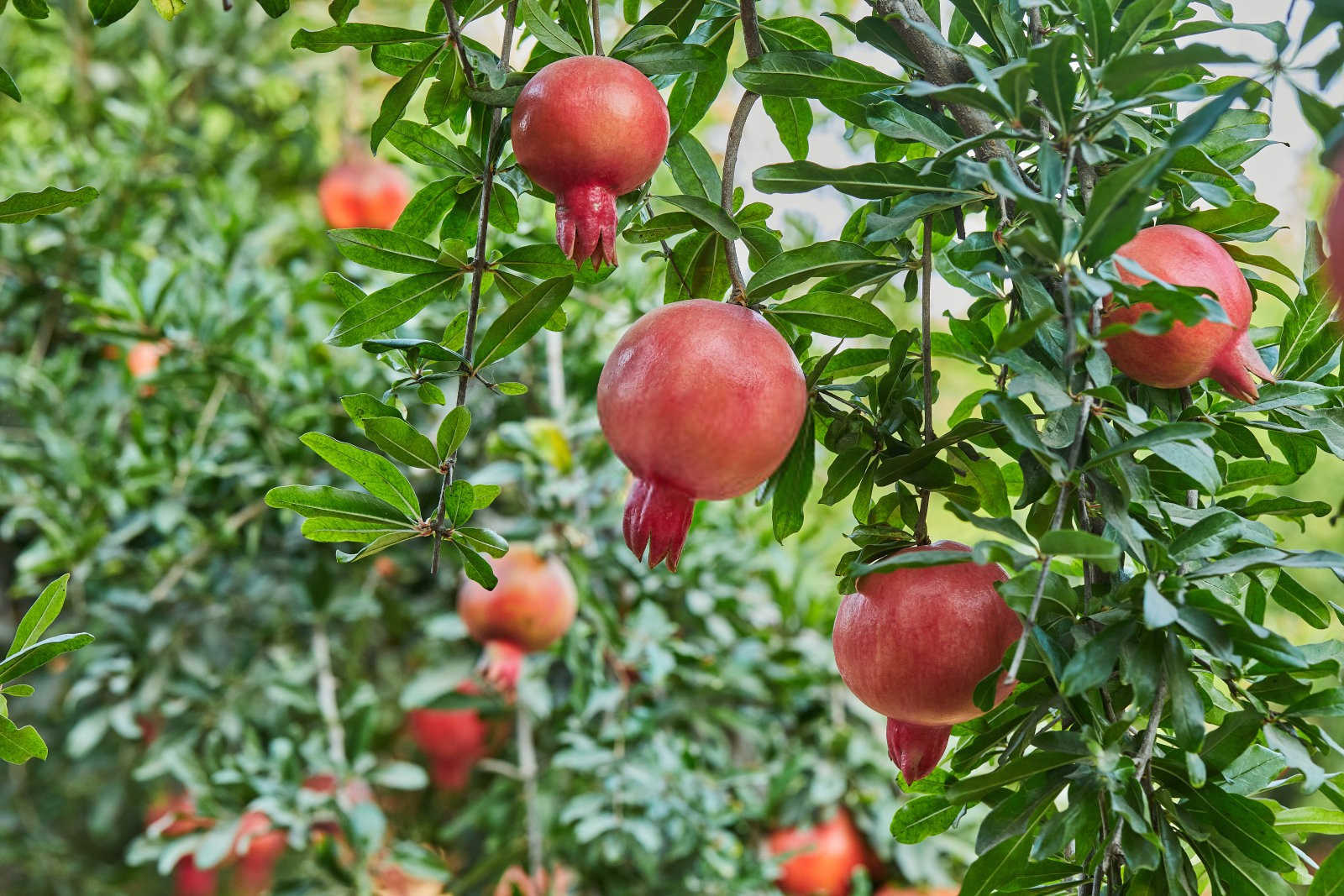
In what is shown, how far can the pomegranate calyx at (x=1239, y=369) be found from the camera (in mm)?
395

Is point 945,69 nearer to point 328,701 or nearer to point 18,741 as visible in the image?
point 18,741

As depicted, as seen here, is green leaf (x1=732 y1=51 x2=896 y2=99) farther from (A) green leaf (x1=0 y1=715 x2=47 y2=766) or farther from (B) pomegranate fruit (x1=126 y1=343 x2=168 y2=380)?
(B) pomegranate fruit (x1=126 y1=343 x2=168 y2=380)

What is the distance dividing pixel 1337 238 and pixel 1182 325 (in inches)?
4.6

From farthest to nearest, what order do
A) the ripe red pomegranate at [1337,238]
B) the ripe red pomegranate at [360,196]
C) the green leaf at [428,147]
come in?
the ripe red pomegranate at [360,196] < the green leaf at [428,147] < the ripe red pomegranate at [1337,238]

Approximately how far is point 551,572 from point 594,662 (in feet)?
0.38

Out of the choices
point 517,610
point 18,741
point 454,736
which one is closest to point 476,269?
point 18,741

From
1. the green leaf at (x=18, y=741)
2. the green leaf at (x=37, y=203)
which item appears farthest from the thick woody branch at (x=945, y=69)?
the green leaf at (x=18, y=741)

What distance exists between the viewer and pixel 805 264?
418 millimetres

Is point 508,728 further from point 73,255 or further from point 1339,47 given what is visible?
point 1339,47

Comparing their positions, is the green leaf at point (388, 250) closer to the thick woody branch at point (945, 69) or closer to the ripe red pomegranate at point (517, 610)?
the thick woody branch at point (945, 69)

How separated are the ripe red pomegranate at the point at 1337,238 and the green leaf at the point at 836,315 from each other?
0.19 meters

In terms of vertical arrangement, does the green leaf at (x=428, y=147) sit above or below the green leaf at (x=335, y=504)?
above

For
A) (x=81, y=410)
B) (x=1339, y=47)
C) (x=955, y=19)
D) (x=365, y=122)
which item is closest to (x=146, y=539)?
(x=81, y=410)

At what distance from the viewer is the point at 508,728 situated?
1.30m
